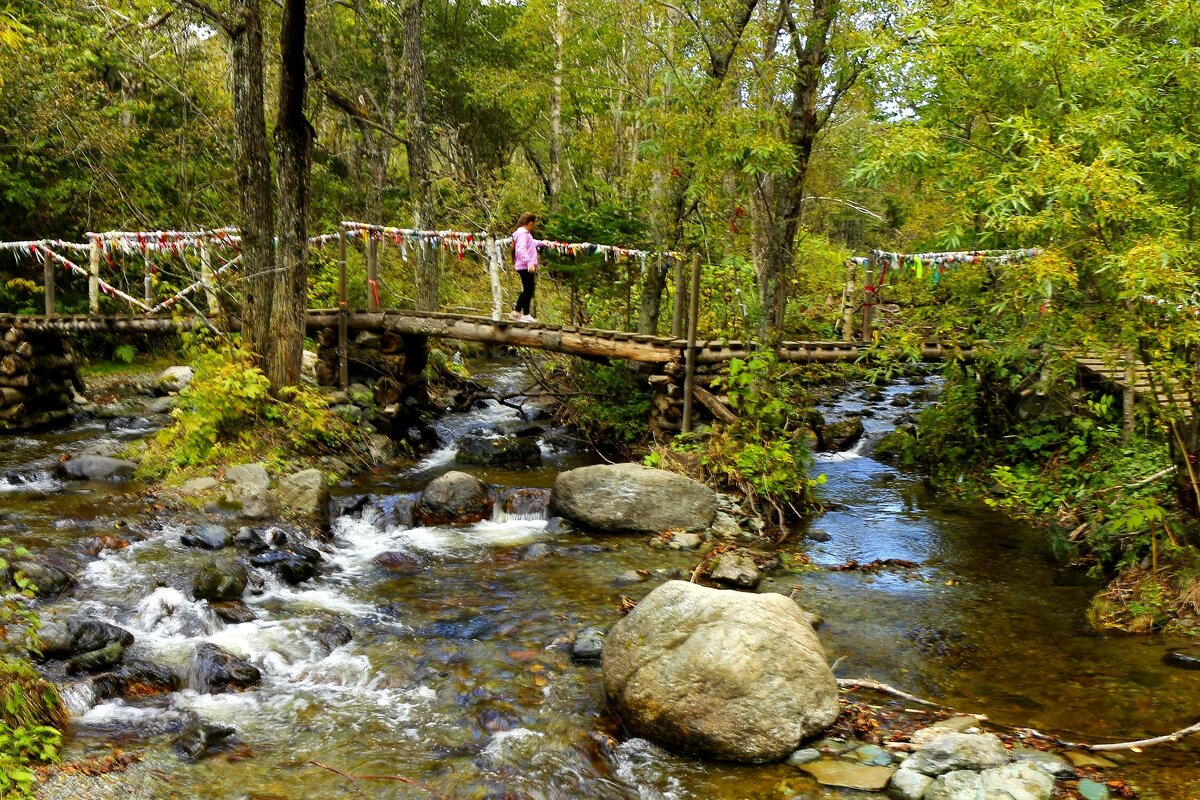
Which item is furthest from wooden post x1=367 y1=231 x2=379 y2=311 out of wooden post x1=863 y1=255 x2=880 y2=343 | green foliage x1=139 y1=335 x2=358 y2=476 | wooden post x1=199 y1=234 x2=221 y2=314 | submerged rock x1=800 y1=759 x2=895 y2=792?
submerged rock x1=800 y1=759 x2=895 y2=792

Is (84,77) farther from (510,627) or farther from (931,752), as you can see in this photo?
(931,752)

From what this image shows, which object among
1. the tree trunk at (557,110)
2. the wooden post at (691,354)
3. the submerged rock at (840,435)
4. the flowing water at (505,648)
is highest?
the tree trunk at (557,110)

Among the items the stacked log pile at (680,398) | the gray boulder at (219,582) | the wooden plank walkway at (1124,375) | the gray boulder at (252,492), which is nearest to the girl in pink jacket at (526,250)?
the stacked log pile at (680,398)

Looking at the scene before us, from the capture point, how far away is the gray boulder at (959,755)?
4914 mm

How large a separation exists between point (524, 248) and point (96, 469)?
6.20 metres

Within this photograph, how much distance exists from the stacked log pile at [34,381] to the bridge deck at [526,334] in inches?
14.5

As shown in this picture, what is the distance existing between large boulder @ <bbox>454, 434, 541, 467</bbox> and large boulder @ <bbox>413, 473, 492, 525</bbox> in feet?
8.65

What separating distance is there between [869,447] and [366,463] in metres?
7.88

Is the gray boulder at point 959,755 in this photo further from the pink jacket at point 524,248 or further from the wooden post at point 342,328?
the wooden post at point 342,328

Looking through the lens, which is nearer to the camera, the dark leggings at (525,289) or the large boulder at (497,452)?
the dark leggings at (525,289)

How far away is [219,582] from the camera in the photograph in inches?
295

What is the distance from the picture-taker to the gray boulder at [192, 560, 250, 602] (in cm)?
743

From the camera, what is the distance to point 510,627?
725 cm

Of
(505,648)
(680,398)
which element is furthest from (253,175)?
(505,648)
